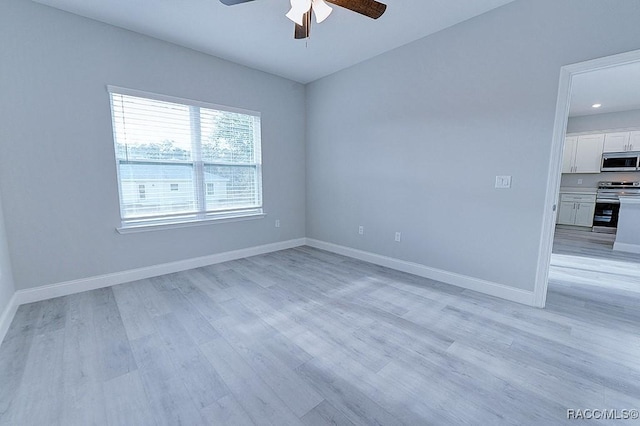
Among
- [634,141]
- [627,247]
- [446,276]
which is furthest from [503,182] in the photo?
[634,141]

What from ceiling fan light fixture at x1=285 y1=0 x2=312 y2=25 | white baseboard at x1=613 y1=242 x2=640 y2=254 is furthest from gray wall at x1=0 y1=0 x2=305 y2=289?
white baseboard at x1=613 y1=242 x2=640 y2=254

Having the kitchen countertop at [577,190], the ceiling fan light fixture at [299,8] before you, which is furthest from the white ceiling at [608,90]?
the ceiling fan light fixture at [299,8]

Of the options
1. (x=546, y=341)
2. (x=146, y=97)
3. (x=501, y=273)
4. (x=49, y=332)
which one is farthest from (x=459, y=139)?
(x=49, y=332)

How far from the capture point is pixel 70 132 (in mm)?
2645

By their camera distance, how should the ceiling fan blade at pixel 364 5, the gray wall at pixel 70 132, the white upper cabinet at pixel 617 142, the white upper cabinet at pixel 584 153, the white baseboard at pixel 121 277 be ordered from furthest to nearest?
the white upper cabinet at pixel 584 153, the white upper cabinet at pixel 617 142, the white baseboard at pixel 121 277, the gray wall at pixel 70 132, the ceiling fan blade at pixel 364 5

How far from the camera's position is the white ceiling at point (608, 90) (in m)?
3.55

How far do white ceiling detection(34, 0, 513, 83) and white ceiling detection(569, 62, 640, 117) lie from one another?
1997mm

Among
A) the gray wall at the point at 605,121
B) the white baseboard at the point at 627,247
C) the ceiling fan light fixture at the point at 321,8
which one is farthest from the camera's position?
the gray wall at the point at 605,121

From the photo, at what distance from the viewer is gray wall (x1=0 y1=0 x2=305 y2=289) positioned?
2.40 m

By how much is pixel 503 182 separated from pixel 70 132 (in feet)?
14.4

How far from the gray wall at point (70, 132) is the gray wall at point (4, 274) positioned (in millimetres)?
96

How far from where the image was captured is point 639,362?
1.76 meters

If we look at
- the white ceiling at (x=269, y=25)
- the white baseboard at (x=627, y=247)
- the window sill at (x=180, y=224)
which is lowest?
the white baseboard at (x=627, y=247)

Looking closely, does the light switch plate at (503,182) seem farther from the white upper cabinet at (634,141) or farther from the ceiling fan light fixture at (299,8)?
the white upper cabinet at (634,141)
